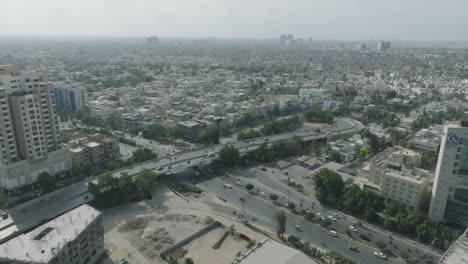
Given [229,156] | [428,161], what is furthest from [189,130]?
[428,161]

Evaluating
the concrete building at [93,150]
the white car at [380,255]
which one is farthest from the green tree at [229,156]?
the white car at [380,255]

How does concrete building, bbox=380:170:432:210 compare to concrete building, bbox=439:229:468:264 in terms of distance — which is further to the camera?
concrete building, bbox=380:170:432:210

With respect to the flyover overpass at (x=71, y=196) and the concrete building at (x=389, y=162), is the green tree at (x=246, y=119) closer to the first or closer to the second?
the flyover overpass at (x=71, y=196)

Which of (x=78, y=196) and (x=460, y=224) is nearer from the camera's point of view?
(x=460, y=224)

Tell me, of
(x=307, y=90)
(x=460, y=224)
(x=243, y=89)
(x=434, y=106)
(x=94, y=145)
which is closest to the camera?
(x=460, y=224)

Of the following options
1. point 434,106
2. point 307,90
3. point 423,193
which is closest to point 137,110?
point 307,90

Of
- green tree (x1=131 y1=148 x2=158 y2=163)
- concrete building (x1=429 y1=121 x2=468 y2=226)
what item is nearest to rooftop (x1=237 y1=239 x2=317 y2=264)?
concrete building (x1=429 y1=121 x2=468 y2=226)

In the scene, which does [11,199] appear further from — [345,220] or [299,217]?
[345,220]

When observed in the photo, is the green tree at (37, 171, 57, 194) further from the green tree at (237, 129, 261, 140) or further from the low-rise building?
the low-rise building
